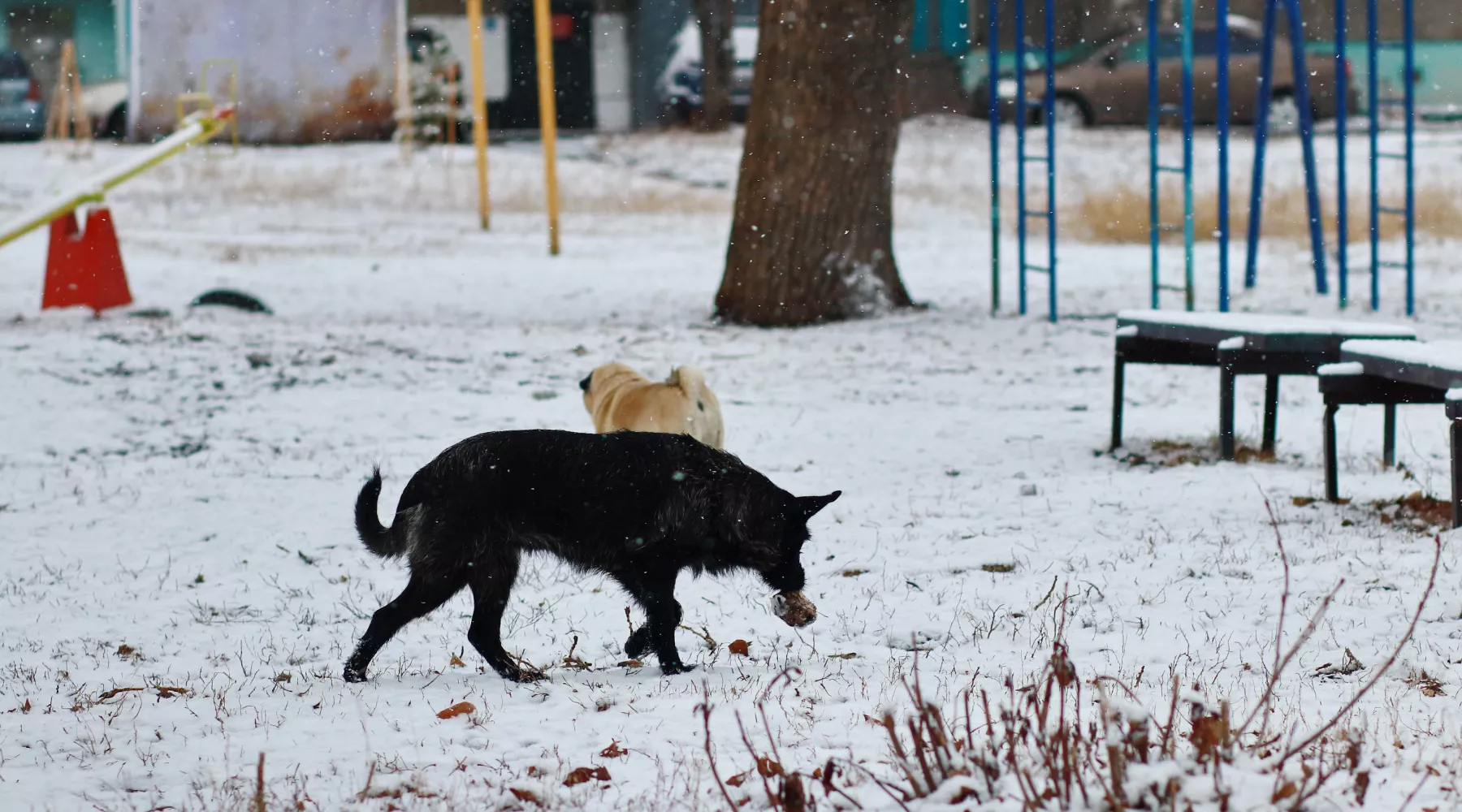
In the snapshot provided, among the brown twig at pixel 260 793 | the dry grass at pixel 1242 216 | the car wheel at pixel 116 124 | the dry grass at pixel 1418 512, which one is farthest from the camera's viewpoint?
the car wheel at pixel 116 124

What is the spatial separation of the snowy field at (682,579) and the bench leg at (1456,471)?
164 mm

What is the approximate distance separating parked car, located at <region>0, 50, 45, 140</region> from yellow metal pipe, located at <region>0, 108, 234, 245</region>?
15.5 metres

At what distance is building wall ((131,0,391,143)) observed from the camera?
27.6 metres

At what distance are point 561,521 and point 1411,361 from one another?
321 cm

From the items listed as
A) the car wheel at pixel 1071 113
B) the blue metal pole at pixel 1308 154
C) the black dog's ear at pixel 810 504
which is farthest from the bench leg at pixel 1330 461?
the car wheel at pixel 1071 113

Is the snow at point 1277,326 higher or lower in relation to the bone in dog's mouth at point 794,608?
higher

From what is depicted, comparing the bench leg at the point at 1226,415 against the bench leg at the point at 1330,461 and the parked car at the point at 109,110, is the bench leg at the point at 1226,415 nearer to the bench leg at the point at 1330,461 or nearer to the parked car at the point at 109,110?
the bench leg at the point at 1330,461

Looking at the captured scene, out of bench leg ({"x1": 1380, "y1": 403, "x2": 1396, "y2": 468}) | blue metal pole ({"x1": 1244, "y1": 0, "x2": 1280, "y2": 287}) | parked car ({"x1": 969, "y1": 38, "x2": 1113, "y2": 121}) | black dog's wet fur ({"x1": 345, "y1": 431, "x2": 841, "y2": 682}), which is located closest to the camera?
black dog's wet fur ({"x1": 345, "y1": 431, "x2": 841, "y2": 682})

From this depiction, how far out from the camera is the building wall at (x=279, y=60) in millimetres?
27594

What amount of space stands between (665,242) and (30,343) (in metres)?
8.36

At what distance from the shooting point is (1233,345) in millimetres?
6699

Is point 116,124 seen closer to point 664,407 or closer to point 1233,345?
point 664,407

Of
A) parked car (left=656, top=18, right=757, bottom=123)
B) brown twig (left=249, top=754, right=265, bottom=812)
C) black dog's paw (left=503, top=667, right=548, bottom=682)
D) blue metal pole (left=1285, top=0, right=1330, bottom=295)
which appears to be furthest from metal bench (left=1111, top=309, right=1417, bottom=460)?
parked car (left=656, top=18, right=757, bottom=123)

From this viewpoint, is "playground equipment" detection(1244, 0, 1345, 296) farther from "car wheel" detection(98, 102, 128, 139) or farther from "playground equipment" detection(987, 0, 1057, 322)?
"car wheel" detection(98, 102, 128, 139)
